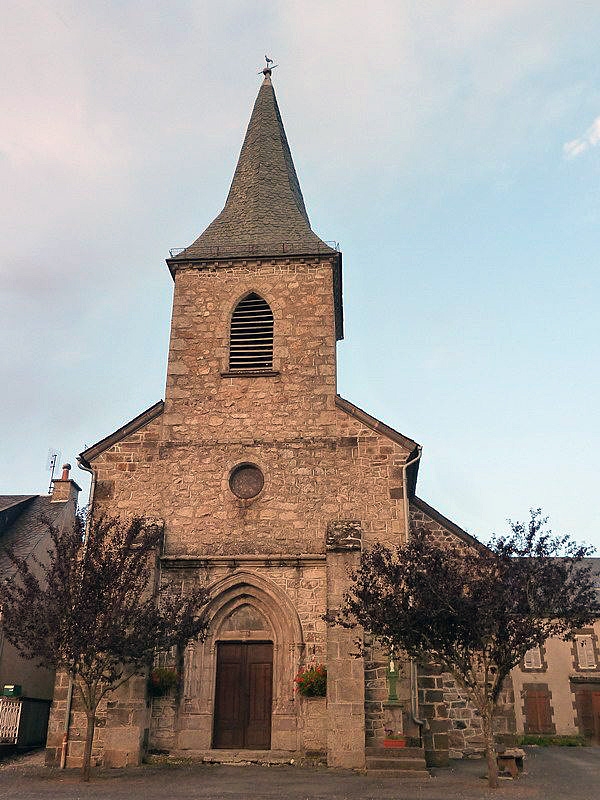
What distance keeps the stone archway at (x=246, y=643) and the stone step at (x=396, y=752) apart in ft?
5.70

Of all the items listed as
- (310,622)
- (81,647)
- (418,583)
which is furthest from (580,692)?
(81,647)

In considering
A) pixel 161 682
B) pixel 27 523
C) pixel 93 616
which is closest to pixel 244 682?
pixel 161 682

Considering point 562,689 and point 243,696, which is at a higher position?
point 562,689

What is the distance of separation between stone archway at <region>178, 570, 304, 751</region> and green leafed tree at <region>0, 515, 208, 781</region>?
1168mm

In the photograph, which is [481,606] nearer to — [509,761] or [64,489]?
[509,761]

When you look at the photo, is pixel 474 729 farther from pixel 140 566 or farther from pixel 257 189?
pixel 257 189

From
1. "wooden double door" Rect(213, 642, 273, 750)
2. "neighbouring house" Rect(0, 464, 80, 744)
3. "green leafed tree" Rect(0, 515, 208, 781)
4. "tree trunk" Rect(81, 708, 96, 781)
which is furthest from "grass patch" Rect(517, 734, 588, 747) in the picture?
"tree trunk" Rect(81, 708, 96, 781)

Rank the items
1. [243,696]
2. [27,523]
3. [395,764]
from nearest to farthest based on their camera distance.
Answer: [395,764] < [243,696] < [27,523]

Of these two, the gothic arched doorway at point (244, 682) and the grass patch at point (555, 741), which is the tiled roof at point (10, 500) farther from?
the grass patch at point (555, 741)

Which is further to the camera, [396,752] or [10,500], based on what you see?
[10,500]

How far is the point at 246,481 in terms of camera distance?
1496cm

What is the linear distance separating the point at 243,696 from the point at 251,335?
7.80 meters

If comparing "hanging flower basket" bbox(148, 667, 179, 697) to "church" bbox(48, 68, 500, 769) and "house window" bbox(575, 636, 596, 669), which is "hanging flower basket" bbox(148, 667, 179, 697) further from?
"house window" bbox(575, 636, 596, 669)

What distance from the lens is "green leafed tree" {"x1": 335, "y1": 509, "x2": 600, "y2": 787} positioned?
1050 centimetres
